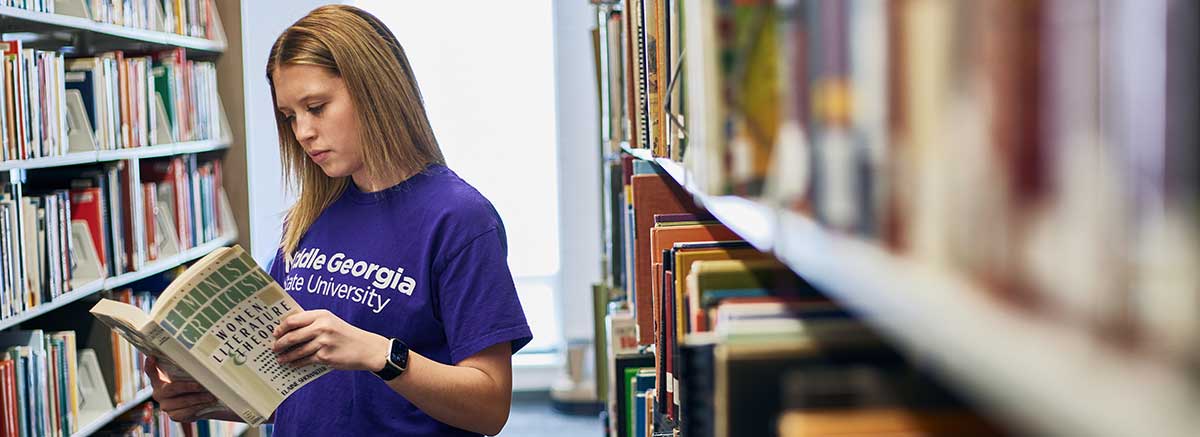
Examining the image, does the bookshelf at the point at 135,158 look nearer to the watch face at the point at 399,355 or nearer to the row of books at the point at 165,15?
the row of books at the point at 165,15

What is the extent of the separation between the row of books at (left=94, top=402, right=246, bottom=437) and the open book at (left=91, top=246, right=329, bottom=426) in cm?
135

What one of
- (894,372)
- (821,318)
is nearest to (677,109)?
(821,318)

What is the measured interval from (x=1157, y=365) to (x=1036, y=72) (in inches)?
2.9

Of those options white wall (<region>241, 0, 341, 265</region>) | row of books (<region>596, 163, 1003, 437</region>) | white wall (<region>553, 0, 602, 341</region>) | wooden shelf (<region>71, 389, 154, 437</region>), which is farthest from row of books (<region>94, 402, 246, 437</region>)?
row of books (<region>596, 163, 1003, 437</region>)

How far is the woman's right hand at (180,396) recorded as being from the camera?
5.29 feet

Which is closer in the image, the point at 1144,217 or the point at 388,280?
the point at 1144,217

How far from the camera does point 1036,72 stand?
251mm

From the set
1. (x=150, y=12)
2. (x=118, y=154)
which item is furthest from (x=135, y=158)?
(x=150, y=12)

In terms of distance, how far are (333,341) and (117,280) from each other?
1700mm

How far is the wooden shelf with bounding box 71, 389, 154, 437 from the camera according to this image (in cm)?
261

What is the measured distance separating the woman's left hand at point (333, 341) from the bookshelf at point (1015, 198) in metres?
1.06

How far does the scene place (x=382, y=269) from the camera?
60.7 inches

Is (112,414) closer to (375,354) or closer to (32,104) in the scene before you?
(32,104)

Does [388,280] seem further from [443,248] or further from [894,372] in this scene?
[894,372]
